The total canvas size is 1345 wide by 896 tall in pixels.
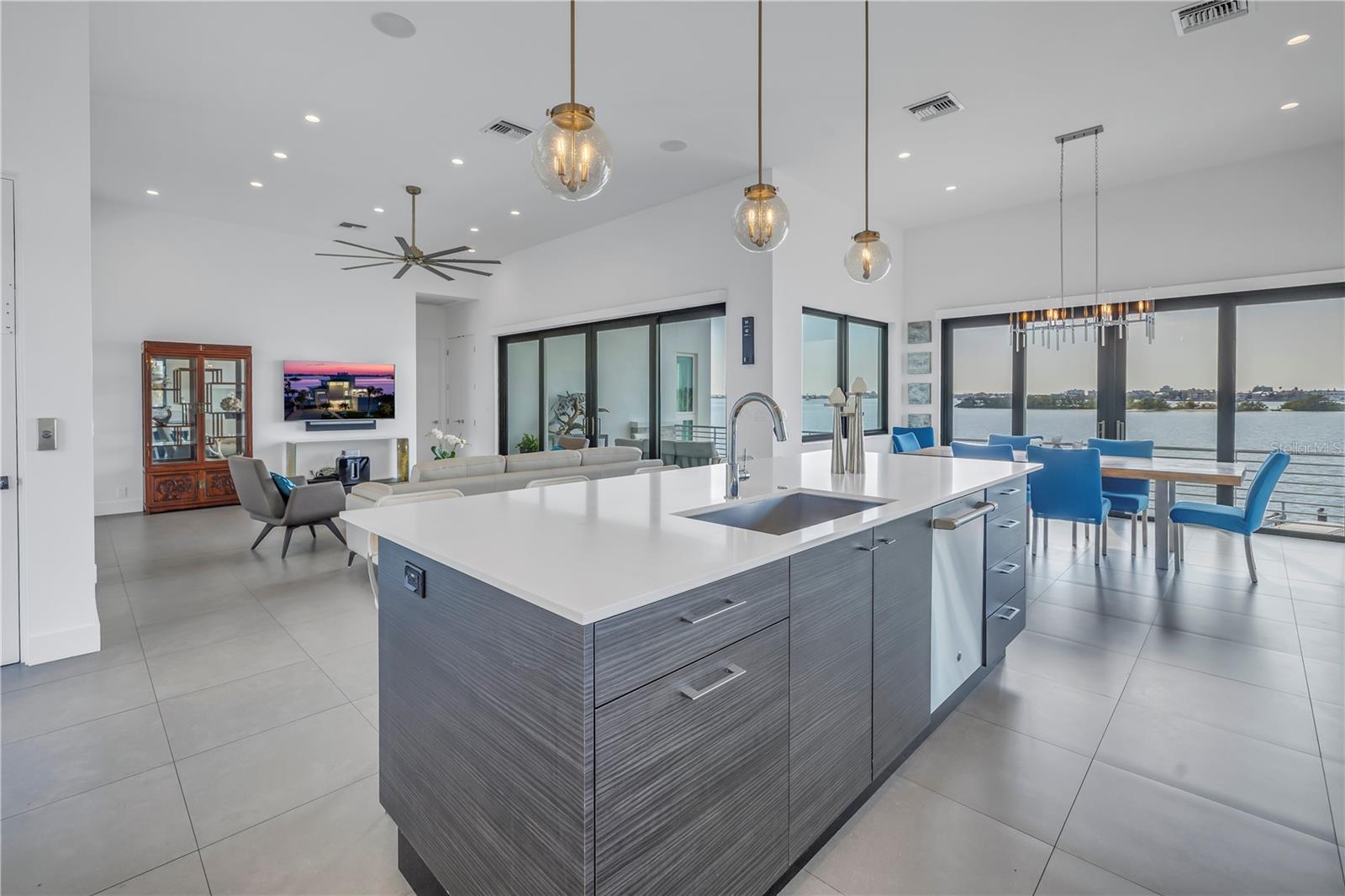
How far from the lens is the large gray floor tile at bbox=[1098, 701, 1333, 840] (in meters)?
1.78

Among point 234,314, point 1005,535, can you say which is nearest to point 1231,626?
point 1005,535

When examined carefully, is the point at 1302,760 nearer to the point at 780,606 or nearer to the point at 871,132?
the point at 780,606

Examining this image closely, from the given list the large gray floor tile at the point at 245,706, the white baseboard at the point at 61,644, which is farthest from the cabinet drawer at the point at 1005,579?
the white baseboard at the point at 61,644

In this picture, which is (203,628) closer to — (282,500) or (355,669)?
(355,669)

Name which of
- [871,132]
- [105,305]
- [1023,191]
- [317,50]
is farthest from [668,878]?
[105,305]

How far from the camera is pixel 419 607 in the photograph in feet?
4.72

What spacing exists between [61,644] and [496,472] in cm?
227

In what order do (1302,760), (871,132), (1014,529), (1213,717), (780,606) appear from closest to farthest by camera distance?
(780,606) → (1302,760) → (1213,717) → (1014,529) → (871,132)

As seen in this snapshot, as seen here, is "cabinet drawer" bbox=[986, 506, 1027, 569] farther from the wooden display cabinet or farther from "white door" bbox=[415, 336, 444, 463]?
"white door" bbox=[415, 336, 444, 463]

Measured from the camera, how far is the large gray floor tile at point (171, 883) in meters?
1.48

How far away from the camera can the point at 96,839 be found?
166 centimetres

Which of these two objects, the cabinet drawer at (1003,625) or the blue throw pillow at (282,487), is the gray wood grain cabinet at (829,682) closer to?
the cabinet drawer at (1003,625)

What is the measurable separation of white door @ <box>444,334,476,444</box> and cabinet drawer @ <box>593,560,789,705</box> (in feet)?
28.7

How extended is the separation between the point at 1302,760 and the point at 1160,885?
102 centimetres
